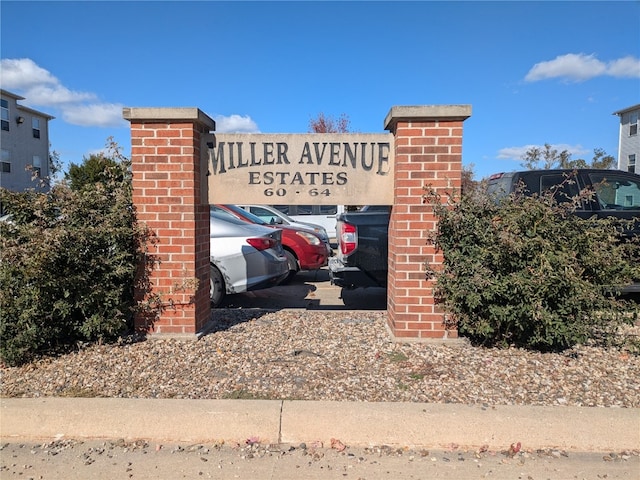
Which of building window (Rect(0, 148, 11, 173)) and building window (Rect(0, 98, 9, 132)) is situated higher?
building window (Rect(0, 98, 9, 132))

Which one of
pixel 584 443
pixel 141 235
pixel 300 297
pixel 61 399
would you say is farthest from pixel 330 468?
pixel 300 297

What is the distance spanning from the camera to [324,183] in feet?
15.6

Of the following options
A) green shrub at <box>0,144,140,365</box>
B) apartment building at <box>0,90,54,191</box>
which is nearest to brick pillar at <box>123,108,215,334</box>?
green shrub at <box>0,144,140,365</box>

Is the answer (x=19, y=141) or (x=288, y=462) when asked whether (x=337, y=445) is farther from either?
(x=19, y=141)

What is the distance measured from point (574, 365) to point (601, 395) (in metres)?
0.53

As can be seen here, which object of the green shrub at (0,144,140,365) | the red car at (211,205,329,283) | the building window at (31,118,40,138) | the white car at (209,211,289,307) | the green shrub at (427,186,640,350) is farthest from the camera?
the building window at (31,118,40,138)

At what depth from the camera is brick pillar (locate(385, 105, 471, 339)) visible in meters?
4.38

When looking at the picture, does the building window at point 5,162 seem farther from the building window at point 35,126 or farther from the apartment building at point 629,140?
the apartment building at point 629,140

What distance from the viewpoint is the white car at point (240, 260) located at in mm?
6418

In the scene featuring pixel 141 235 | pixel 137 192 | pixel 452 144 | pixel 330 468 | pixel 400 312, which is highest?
pixel 452 144

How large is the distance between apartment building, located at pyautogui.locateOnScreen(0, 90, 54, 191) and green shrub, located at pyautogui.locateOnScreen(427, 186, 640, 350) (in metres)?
31.7

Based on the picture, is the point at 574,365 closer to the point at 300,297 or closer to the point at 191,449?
the point at 191,449

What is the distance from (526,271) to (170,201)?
131 inches

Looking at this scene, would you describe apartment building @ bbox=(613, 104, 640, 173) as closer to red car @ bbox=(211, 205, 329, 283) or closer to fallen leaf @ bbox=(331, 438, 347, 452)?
red car @ bbox=(211, 205, 329, 283)
